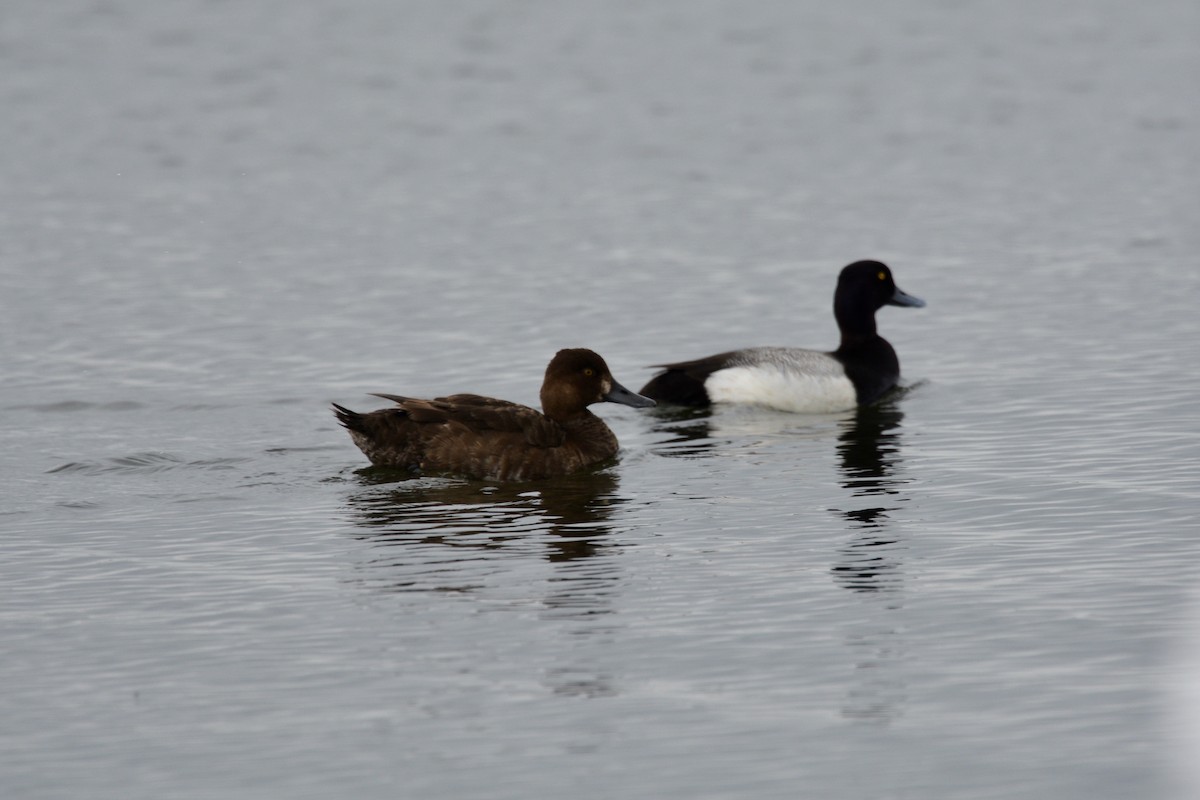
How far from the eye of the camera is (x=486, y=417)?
11953 millimetres

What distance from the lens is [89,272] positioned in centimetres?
1931

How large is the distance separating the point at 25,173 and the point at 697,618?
766 inches

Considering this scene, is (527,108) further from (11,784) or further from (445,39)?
(11,784)

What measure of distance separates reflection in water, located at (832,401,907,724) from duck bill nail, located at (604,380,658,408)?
54.0 inches

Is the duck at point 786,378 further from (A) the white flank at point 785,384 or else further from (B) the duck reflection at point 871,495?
(B) the duck reflection at point 871,495

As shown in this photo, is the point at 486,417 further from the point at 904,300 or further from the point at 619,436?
the point at 904,300

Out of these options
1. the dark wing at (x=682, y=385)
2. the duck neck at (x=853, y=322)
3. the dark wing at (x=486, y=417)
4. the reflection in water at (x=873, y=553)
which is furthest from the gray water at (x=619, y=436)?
the duck neck at (x=853, y=322)

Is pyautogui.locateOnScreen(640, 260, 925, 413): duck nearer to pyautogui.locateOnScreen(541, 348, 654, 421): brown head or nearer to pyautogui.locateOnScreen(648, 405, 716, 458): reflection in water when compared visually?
pyautogui.locateOnScreen(648, 405, 716, 458): reflection in water

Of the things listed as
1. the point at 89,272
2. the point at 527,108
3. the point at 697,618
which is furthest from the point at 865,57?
the point at 697,618

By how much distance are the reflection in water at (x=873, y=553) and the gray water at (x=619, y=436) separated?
0.03 metres

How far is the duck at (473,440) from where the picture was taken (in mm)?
11859

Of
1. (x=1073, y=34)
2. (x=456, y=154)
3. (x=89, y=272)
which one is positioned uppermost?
(x=1073, y=34)

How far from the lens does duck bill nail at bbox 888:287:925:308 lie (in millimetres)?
16094

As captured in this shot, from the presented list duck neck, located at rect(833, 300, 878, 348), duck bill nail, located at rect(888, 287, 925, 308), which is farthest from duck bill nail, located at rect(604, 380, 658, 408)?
duck bill nail, located at rect(888, 287, 925, 308)
